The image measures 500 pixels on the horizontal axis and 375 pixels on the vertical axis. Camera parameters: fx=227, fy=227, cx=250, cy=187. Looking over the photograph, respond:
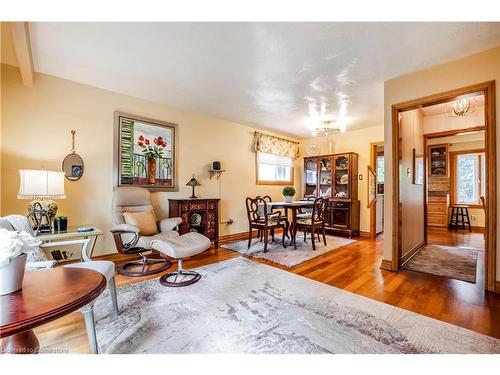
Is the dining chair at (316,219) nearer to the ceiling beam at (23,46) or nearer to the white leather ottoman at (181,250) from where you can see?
the white leather ottoman at (181,250)

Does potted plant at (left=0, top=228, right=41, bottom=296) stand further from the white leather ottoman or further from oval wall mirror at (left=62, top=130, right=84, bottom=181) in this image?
oval wall mirror at (left=62, top=130, right=84, bottom=181)

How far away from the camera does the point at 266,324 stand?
165 cm

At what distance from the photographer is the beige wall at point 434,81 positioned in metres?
2.20

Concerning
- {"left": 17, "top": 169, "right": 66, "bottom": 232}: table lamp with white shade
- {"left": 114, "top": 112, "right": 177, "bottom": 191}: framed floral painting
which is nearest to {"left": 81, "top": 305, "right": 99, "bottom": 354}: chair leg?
{"left": 17, "top": 169, "right": 66, "bottom": 232}: table lamp with white shade

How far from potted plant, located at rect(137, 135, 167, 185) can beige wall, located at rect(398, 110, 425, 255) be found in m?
3.49

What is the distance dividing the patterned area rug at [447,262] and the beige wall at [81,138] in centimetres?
341

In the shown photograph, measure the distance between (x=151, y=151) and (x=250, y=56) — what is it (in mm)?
2113

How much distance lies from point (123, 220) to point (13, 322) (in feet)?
7.13

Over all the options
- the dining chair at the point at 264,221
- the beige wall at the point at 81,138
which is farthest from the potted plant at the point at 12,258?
the dining chair at the point at 264,221

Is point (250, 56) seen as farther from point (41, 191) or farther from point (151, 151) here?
point (41, 191)

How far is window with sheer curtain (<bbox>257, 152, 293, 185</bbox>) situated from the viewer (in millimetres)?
5214

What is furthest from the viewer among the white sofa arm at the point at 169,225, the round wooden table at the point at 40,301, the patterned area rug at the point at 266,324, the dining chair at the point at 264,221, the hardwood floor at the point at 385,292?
the dining chair at the point at 264,221

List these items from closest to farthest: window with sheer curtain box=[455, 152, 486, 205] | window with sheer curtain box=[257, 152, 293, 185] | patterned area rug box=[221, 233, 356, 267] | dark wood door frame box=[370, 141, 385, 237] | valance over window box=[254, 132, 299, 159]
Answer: patterned area rug box=[221, 233, 356, 267] → dark wood door frame box=[370, 141, 385, 237] → valance over window box=[254, 132, 299, 159] → window with sheer curtain box=[257, 152, 293, 185] → window with sheer curtain box=[455, 152, 486, 205]

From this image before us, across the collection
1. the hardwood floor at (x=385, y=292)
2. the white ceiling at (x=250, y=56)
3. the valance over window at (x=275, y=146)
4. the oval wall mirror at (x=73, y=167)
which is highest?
the white ceiling at (x=250, y=56)
